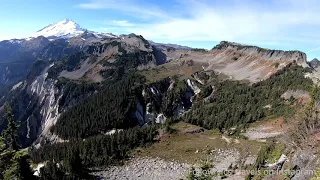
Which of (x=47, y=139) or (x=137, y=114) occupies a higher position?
(x=137, y=114)

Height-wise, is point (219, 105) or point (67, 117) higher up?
point (219, 105)

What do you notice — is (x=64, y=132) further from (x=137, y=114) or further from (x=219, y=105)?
(x=219, y=105)

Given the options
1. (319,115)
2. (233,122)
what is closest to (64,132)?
(233,122)

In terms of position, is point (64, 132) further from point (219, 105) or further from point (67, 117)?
point (219, 105)

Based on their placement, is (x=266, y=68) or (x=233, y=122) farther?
(x=266, y=68)

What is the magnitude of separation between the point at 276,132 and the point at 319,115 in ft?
153

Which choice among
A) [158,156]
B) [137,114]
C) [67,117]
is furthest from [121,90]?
[158,156]

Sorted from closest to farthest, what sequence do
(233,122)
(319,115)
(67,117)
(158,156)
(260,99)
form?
(319,115)
(158,156)
(233,122)
(260,99)
(67,117)

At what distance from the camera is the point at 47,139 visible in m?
181

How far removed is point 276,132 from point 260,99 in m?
38.1

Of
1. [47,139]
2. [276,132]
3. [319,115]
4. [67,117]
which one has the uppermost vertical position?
[319,115]

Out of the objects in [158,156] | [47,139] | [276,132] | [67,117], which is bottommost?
[47,139]

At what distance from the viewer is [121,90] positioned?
18888cm

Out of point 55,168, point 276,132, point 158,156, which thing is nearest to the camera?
point 55,168
